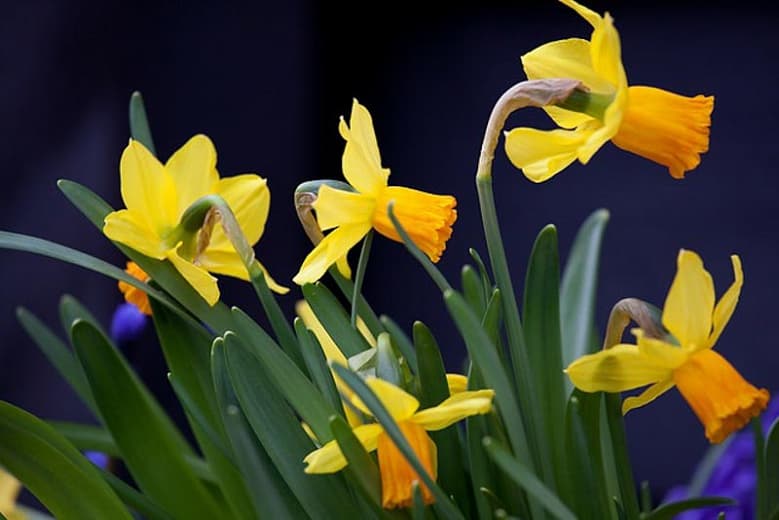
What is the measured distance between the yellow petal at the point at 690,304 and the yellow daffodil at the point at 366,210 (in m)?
0.10

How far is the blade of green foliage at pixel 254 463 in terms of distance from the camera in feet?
1.37

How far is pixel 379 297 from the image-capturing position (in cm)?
223

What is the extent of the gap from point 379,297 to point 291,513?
5.91 feet

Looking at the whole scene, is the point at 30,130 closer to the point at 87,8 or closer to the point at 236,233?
the point at 87,8

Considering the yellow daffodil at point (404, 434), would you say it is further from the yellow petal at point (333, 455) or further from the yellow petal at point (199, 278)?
the yellow petal at point (199, 278)

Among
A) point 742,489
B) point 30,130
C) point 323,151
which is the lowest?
point 742,489

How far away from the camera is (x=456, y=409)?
37cm

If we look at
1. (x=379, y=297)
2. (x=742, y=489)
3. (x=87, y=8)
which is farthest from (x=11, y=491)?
(x=379, y=297)

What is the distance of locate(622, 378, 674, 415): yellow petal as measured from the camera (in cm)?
40

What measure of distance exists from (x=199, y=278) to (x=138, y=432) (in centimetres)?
8

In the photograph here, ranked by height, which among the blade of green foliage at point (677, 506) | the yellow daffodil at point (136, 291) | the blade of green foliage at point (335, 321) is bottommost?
the blade of green foliage at point (677, 506)

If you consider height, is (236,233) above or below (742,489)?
above

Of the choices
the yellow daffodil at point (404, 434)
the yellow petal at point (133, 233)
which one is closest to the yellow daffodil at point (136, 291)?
the yellow petal at point (133, 233)

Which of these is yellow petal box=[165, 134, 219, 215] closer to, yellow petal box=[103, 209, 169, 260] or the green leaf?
yellow petal box=[103, 209, 169, 260]
